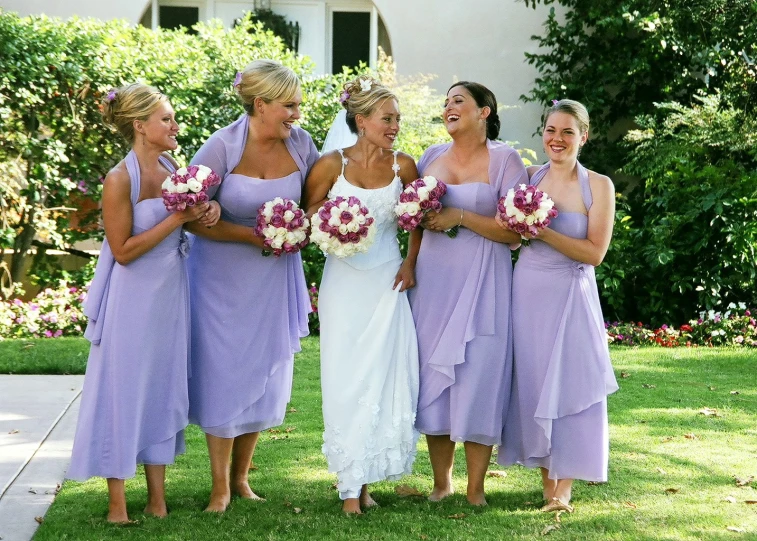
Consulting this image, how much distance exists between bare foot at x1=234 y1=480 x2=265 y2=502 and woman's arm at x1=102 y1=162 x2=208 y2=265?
1472 mm

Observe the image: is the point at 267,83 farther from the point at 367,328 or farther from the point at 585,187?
the point at 585,187

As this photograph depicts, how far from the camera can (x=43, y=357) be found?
30.1 feet

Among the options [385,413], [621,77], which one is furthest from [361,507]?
[621,77]

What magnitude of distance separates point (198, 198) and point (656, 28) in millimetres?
8728

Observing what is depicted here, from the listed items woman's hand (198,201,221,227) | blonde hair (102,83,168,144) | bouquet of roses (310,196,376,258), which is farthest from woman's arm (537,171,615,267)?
blonde hair (102,83,168,144)

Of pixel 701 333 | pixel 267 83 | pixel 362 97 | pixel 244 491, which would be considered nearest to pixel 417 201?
pixel 362 97

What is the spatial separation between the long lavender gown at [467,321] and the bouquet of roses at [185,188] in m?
1.31

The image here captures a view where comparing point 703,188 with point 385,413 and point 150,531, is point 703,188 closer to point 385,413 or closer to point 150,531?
point 385,413

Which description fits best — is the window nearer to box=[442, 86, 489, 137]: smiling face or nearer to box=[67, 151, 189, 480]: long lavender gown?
box=[442, 86, 489, 137]: smiling face

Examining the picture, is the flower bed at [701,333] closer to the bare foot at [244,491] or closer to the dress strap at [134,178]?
the bare foot at [244,491]

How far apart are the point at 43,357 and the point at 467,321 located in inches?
209

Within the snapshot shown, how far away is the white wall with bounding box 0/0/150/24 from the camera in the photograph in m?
13.2

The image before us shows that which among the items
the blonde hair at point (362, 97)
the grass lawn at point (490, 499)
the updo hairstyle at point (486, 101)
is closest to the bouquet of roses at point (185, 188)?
the blonde hair at point (362, 97)

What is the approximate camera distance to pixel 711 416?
766 centimetres
